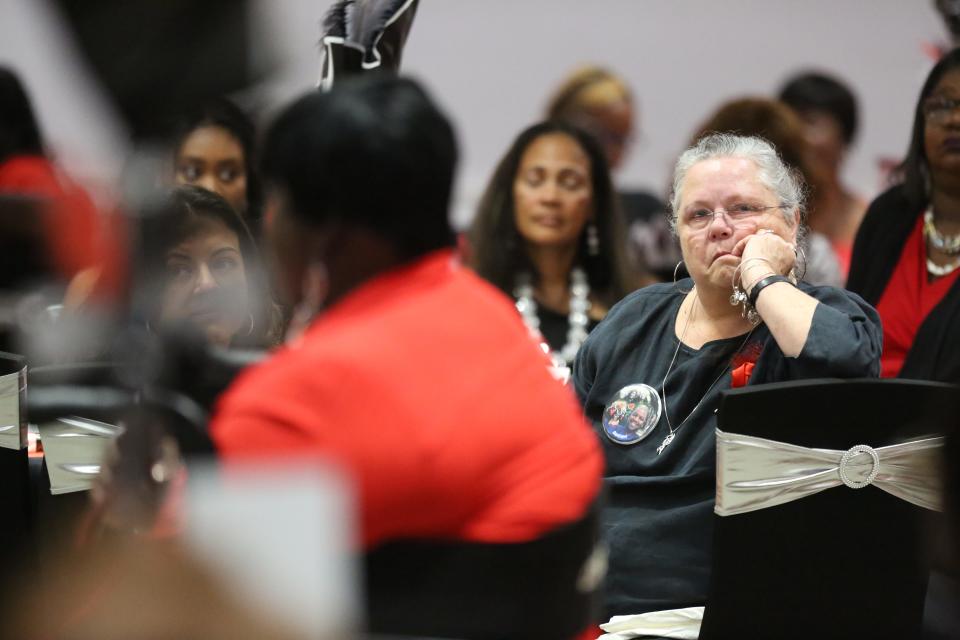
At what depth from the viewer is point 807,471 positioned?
72.6 inches

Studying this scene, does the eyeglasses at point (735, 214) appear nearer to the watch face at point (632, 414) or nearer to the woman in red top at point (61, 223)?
the watch face at point (632, 414)

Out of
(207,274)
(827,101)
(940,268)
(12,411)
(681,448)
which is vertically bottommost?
(681,448)

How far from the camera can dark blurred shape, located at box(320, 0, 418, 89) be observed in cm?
212

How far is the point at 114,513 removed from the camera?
3.74 feet

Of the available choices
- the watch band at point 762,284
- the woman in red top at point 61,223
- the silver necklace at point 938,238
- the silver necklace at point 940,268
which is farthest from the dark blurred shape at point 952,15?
the woman in red top at point 61,223

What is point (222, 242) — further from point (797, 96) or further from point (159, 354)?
point (797, 96)

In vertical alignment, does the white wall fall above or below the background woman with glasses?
above

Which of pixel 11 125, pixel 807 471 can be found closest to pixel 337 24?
pixel 11 125

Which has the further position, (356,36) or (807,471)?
(356,36)

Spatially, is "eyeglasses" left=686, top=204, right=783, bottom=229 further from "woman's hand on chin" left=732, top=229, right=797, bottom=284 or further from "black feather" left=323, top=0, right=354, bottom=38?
"black feather" left=323, top=0, right=354, bottom=38

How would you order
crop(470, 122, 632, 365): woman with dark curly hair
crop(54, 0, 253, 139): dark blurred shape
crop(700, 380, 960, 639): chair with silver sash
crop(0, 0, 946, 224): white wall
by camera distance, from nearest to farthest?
crop(54, 0, 253, 139): dark blurred shape → crop(700, 380, 960, 639): chair with silver sash → crop(470, 122, 632, 365): woman with dark curly hair → crop(0, 0, 946, 224): white wall

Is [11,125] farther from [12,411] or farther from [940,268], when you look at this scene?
[940,268]

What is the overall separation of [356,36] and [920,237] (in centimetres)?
151

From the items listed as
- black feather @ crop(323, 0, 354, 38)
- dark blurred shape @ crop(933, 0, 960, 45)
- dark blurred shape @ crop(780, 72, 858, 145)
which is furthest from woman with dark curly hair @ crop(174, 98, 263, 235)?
dark blurred shape @ crop(780, 72, 858, 145)
